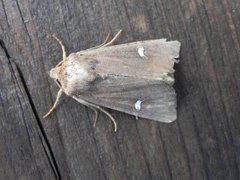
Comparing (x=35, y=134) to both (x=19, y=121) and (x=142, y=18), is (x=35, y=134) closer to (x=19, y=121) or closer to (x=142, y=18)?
(x=19, y=121)

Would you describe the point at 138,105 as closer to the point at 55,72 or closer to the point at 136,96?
the point at 136,96

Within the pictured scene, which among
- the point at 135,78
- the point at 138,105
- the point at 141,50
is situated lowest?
the point at 138,105

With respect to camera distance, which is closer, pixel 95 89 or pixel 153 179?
pixel 153 179

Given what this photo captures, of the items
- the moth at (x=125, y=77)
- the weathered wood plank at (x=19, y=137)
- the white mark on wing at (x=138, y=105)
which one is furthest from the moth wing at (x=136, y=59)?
the weathered wood plank at (x=19, y=137)

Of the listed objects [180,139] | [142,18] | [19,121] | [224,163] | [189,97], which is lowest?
[224,163]

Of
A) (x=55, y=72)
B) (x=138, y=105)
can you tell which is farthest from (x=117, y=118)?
(x=55, y=72)

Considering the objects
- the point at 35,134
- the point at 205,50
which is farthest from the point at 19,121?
the point at 205,50

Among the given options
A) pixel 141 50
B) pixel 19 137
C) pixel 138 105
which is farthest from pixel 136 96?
pixel 19 137

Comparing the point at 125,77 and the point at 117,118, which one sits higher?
the point at 125,77

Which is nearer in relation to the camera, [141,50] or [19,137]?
[19,137]
